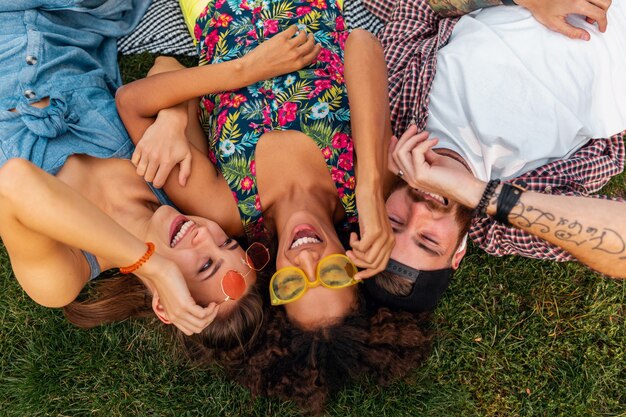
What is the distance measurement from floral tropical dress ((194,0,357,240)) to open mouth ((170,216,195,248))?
1.45ft

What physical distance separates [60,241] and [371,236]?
5.50ft

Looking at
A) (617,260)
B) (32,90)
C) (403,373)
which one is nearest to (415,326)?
(403,373)

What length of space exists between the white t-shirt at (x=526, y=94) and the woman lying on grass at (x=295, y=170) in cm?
67

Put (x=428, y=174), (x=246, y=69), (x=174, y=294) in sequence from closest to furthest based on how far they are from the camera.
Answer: (x=174, y=294), (x=428, y=174), (x=246, y=69)

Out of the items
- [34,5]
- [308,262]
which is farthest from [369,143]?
[34,5]

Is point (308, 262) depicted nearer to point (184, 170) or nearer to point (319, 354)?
point (319, 354)

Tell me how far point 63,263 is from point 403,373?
2.22 m

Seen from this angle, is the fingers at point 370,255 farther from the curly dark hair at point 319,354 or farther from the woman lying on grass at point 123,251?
the woman lying on grass at point 123,251

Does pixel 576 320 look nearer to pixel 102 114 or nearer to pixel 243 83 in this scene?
pixel 243 83

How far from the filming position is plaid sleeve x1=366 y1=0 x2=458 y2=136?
157 inches

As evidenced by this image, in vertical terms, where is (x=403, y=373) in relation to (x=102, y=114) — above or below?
below

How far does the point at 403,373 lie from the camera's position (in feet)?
11.9

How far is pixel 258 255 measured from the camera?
11.8 ft

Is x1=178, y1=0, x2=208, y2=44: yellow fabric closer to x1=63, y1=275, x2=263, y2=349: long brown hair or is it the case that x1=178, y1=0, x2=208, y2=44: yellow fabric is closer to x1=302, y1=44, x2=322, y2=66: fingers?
x1=302, y1=44, x2=322, y2=66: fingers
